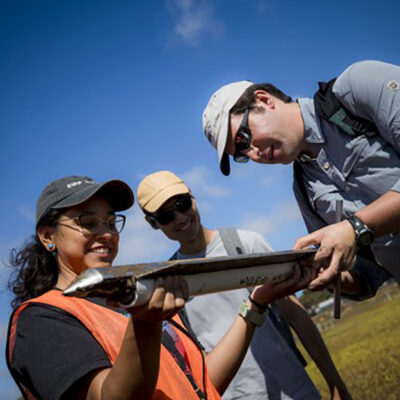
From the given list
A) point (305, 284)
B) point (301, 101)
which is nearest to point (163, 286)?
point (305, 284)

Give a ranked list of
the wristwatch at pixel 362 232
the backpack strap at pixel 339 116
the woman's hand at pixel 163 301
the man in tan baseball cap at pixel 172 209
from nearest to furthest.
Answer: the woman's hand at pixel 163 301
the wristwatch at pixel 362 232
the backpack strap at pixel 339 116
the man in tan baseball cap at pixel 172 209

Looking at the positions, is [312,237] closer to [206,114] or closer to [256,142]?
[256,142]

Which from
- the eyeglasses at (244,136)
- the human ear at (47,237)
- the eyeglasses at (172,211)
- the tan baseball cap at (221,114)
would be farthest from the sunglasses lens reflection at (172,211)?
the human ear at (47,237)

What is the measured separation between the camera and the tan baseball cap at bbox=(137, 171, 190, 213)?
14.2 feet

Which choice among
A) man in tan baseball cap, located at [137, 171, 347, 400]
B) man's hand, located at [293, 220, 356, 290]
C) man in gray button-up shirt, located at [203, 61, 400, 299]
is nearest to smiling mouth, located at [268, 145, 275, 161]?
man in gray button-up shirt, located at [203, 61, 400, 299]

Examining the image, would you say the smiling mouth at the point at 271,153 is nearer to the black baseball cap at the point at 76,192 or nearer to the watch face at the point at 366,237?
the watch face at the point at 366,237

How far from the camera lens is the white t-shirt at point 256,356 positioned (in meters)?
3.49

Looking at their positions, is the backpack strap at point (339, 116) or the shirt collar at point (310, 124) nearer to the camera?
the backpack strap at point (339, 116)

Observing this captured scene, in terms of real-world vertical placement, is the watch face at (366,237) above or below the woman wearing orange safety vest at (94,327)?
below

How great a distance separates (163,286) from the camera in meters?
1.50

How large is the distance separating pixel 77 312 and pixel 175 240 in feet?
7.99

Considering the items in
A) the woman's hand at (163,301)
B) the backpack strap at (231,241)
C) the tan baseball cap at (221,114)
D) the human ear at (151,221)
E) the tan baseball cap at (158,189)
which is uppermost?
the tan baseball cap at (221,114)

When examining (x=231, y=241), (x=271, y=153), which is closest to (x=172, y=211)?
(x=231, y=241)

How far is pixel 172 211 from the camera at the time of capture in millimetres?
4375
